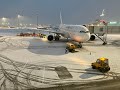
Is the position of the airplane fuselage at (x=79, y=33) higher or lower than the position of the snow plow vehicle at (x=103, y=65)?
higher

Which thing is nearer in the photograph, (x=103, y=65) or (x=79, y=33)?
(x=103, y=65)

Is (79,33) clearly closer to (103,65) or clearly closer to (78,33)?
(78,33)

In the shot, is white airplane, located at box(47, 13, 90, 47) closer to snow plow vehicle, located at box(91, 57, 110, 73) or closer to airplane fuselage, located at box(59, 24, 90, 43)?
Answer: airplane fuselage, located at box(59, 24, 90, 43)

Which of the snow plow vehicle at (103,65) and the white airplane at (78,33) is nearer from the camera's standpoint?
the snow plow vehicle at (103,65)

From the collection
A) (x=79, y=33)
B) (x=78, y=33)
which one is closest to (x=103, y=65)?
(x=79, y=33)

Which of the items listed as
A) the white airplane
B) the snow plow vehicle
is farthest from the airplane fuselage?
the snow plow vehicle

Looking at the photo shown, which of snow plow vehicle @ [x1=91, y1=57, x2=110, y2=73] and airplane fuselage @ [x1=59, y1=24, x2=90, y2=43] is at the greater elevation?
airplane fuselage @ [x1=59, y1=24, x2=90, y2=43]

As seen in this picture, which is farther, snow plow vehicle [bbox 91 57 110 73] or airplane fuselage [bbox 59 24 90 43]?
airplane fuselage [bbox 59 24 90 43]

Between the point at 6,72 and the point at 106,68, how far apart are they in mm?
12590

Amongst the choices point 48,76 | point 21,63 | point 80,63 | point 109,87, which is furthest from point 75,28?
point 109,87

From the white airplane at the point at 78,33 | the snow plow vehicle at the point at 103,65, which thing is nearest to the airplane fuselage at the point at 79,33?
the white airplane at the point at 78,33

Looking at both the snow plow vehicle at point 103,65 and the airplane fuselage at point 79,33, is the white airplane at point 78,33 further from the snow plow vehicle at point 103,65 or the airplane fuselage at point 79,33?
the snow plow vehicle at point 103,65

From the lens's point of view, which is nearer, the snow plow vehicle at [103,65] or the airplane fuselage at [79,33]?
the snow plow vehicle at [103,65]

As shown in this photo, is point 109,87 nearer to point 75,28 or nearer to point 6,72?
point 6,72
